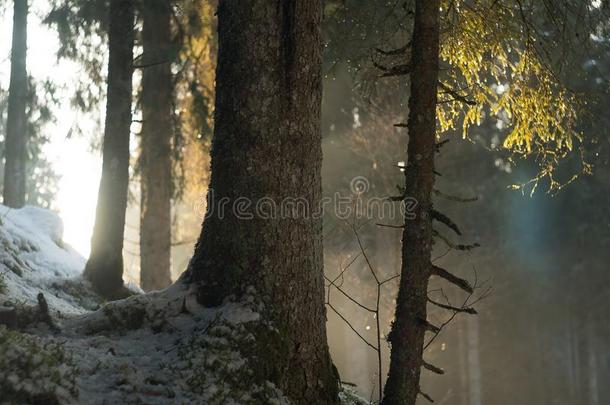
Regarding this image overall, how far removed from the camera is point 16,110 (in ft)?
49.3

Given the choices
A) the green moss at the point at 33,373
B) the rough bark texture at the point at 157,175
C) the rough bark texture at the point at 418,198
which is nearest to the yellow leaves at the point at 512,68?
the rough bark texture at the point at 418,198

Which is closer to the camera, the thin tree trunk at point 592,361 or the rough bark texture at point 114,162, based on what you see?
the rough bark texture at point 114,162

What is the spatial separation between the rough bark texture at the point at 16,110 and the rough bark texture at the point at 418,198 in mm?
12698

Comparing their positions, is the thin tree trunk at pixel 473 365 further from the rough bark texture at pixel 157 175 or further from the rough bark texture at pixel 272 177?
the rough bark texture at pixel 272 177

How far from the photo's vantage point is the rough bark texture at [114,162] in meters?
8.32

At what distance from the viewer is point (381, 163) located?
17.9 m

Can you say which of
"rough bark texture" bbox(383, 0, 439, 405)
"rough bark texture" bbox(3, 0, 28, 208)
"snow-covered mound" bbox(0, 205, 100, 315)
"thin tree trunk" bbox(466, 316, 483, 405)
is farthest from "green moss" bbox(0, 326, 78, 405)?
"thin tree trunk" bbox(466, 316, 483, 405)

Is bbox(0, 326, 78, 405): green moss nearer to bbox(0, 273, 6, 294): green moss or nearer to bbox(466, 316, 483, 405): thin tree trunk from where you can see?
bbox(0, 273, 6, 294): green moss

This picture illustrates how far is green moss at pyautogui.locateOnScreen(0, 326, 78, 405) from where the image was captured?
3172 millimetres

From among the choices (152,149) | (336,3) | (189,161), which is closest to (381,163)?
(189,161)

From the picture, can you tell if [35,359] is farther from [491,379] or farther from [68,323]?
[491,379]

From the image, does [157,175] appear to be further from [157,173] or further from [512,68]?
[512,68]

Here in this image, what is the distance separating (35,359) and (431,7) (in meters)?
3.96

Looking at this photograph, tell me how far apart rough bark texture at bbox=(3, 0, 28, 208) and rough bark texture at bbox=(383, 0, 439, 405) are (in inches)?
500
